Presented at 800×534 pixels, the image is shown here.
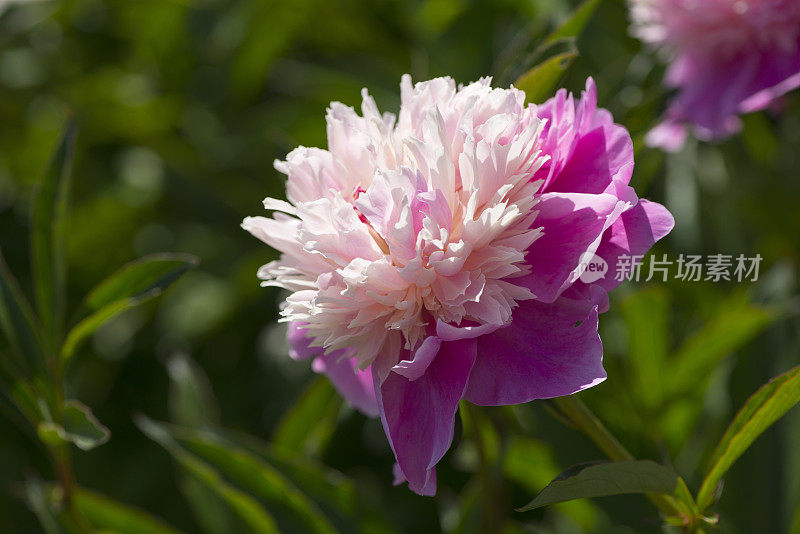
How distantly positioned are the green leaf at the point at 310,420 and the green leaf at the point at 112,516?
0.44ft

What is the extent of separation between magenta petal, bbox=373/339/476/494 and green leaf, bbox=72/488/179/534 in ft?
1.22

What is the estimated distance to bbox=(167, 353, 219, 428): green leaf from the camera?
2.56ft

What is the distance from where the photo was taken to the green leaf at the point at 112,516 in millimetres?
741

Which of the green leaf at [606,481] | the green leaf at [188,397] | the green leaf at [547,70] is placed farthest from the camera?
the green leaf at [188,397]

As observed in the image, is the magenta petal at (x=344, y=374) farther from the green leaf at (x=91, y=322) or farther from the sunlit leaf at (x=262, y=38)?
the sunlit leaf at (x=262, y=38)

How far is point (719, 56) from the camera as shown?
846mm

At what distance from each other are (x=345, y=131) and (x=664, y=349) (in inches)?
17.9

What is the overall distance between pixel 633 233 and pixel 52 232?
48 cm

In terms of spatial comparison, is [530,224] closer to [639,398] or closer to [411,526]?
[639,398]

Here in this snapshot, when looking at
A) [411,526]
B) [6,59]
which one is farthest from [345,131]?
[6,59]

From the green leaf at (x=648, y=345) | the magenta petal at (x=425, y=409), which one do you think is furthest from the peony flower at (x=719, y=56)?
the magenta petal at (x=425, y=409)

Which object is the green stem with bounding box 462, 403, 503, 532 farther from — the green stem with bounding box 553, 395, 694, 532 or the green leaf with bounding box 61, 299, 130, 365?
the green leaf with bounding box 61, 299, 130, 365

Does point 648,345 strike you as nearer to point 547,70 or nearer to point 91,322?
point 547,70

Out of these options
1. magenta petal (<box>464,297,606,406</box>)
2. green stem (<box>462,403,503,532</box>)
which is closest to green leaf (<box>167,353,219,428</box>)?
green stem (<box>462,403,503,532</box>)
